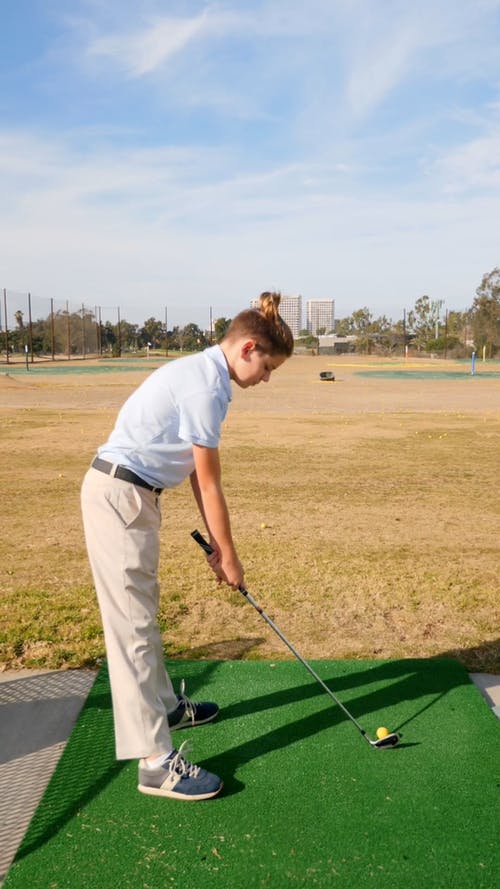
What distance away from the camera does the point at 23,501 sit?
27.6 feet

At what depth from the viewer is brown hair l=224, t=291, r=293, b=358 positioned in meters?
2.73

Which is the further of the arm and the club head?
the club head

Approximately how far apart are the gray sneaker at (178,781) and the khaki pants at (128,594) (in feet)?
0.26

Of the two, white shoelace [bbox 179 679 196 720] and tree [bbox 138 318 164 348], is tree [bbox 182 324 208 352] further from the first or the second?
white shoelace [bbox 179 679 196 720]

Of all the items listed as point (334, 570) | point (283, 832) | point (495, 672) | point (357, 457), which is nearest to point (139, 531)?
point (283, 832)

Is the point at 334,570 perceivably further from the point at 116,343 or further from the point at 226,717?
the point at 116,343

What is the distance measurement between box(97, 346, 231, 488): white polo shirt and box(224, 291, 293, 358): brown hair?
0.12 meters

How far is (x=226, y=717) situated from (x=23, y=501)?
18.1 feet

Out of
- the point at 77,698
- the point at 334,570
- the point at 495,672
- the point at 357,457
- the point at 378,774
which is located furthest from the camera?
the point at 357,457

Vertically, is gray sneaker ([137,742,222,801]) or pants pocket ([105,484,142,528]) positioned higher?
pants pocket ([105,484,142,528])

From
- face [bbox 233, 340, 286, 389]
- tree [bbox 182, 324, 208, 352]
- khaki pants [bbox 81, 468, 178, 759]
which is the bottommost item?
khaki pants [bbox 81, 468, 178, 759]

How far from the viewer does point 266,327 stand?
8.95 feet

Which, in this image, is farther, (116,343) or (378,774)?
(116,343)

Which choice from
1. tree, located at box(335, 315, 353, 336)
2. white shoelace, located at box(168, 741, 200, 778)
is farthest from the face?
tree, located at box(335, 315, 353, 336)
